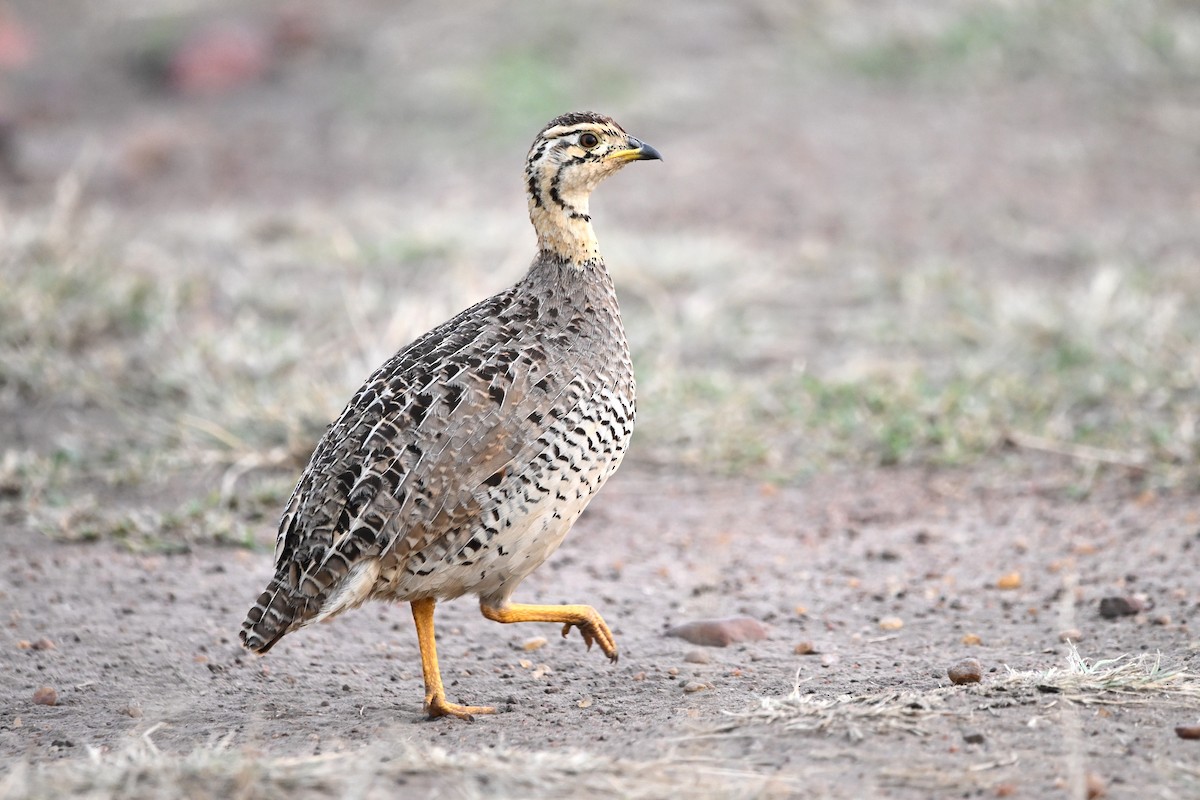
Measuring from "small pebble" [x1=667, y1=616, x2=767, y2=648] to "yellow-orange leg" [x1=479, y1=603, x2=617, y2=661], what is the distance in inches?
18.3

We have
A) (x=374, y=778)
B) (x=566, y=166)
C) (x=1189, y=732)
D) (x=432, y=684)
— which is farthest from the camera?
(x=566, y=166)

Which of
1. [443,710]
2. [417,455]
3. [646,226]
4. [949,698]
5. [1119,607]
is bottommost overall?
[443,710]

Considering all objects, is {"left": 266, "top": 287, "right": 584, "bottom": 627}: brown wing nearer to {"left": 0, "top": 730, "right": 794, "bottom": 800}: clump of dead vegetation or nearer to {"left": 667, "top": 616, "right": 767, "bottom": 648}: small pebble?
{"left": 0, "top": 730, "right": 794, "bottom": 800}: clump of dead vegetation

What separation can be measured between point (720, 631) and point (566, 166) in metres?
1.59

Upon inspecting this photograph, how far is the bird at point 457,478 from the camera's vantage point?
4098mm

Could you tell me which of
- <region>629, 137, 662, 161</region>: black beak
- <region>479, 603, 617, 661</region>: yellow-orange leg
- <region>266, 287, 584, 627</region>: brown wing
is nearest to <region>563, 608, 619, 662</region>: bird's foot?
<region>479, 603, 617, 661</region>: yellow-orange leg

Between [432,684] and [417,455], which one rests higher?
[417,455]

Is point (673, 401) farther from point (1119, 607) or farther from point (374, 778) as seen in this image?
point (374, 778)

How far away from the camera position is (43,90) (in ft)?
48.0

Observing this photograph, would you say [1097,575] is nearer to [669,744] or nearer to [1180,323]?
[669,744]

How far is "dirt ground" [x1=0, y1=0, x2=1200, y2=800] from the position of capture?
3826mm

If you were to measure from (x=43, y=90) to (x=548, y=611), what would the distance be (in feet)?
39.4

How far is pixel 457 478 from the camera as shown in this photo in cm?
413

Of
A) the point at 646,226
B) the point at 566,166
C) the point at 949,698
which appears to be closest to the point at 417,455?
the point at 566,166
